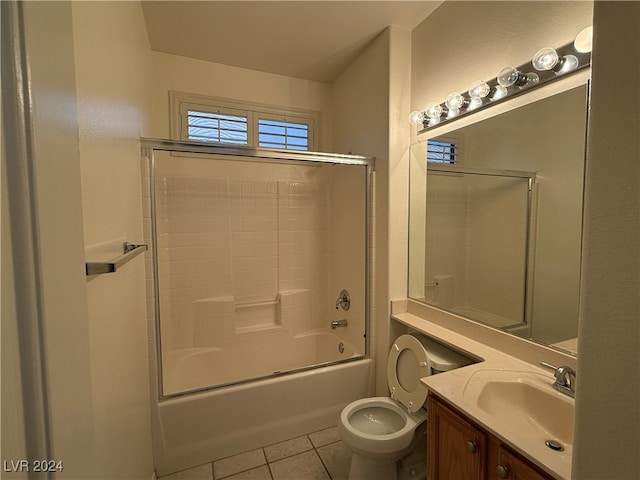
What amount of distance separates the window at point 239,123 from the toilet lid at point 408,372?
1.97 metres

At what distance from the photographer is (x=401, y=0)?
1771 mm

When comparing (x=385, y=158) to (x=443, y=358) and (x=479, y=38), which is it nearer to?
(x=479, y=38)

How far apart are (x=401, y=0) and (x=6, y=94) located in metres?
2.10

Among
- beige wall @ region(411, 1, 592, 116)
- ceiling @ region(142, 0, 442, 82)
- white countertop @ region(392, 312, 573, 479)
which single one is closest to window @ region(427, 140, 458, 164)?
beige wall @ region(411, 1, 592, 116)

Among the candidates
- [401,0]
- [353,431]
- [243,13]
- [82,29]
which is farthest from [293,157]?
[353,431]

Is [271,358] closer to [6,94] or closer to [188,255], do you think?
[188,255]

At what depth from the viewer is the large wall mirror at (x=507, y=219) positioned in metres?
1.27

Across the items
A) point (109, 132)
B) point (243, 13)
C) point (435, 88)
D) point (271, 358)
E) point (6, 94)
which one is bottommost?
point (271, 358)

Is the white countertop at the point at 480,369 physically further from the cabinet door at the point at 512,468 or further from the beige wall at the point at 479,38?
the beige wall at the point at 479,38

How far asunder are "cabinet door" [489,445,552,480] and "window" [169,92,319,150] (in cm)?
257

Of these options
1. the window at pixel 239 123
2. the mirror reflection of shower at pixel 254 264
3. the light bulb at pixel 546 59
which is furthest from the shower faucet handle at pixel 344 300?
the light bulb at pixel 546 59

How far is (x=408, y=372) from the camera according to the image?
1742 millimetres

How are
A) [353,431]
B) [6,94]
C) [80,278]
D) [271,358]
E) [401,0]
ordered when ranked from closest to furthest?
[6,94]
[80,278]
[353,431]
[401,0]
[271,358]

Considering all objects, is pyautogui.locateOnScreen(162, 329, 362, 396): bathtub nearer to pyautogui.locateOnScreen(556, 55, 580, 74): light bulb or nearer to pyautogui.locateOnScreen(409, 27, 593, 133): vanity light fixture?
pyautogui.locateOnScreen(409, 27, 593, 133): vanity light fixture
